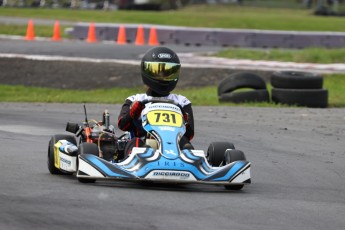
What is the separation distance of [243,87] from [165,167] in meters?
8.76

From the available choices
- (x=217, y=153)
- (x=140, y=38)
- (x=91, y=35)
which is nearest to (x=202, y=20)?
(x=91, y=35)

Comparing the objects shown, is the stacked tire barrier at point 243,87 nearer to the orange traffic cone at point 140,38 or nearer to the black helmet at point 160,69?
the black helmet at point 160,69

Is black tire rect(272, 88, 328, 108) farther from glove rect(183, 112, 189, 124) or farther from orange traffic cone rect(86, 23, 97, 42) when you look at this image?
orange traffic cone rect(86, 23, 97, 42)

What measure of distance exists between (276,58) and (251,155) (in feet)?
45.5

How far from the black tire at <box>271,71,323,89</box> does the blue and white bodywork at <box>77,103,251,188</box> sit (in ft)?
26.9

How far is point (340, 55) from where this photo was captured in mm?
23734

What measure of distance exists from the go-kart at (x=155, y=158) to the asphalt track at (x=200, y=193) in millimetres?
108

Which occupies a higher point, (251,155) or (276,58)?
(251,155)

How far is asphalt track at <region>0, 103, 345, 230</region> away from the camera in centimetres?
616

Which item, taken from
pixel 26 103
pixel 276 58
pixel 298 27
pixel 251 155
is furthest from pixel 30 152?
pixel 298 27

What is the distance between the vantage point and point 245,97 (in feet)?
53.6

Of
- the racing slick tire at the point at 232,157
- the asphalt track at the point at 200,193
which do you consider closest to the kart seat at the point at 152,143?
the asphalt track at the point at 200,193

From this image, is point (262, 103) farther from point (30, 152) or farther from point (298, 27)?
point (298, 27)

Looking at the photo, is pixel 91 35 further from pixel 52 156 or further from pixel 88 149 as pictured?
pixel 88 149
